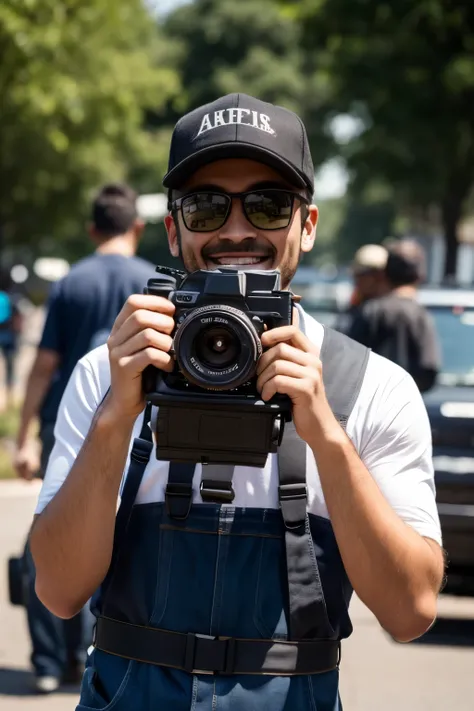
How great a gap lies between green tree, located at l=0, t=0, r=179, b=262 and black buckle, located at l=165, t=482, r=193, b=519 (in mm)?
8213

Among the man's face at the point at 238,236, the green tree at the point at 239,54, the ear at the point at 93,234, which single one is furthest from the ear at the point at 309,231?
the green tree at the point at 239,54

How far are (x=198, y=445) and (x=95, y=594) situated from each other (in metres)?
0.39

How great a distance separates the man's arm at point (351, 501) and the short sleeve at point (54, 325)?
11.4 ft

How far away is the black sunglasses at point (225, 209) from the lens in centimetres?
248

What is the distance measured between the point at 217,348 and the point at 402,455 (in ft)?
1.32

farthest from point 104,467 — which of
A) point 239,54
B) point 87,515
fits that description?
point 239,54

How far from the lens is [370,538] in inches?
89.0

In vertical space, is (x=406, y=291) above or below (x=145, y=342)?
above

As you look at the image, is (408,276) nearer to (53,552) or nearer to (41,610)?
(41,610)

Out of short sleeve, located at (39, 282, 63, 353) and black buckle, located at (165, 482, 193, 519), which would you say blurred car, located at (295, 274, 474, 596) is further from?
black buckle, located at (165, 482, 193, 519)

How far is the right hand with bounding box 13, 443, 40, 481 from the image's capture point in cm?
574

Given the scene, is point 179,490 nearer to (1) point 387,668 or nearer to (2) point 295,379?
(2) point 295,379

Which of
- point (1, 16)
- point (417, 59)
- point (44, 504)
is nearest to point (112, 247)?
point (44, 504)

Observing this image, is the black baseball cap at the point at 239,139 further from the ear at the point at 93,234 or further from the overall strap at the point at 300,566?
the ear at the point at 93,234
